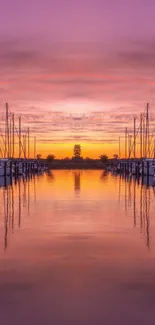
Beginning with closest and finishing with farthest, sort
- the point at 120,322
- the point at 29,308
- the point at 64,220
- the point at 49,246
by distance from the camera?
the point at 120,322 → the point at 29,308 → the point at 49,246 → the point at 64,220

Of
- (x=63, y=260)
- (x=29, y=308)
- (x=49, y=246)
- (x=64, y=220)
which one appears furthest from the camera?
(x=64, y=220)

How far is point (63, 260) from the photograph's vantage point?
404 inches

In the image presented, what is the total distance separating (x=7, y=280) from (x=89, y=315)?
6.96 feet

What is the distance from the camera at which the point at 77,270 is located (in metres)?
9.34

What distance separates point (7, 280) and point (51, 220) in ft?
28.0

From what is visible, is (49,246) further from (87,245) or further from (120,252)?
(120,252)

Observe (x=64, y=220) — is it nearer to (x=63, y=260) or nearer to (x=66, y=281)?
(x=63, y=260)

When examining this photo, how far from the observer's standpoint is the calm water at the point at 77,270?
6895 mm

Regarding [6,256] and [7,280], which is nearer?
[7,280]

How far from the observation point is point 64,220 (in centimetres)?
1705

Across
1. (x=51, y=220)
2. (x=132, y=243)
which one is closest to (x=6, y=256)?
(x=132, y=243)

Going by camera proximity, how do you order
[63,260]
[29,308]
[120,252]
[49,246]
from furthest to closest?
1. [49,246]
2. [120,252]
3. [63,260]
4. [29,308]

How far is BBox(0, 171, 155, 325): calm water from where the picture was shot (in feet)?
22.6

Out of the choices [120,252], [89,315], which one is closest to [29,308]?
[89,315]
